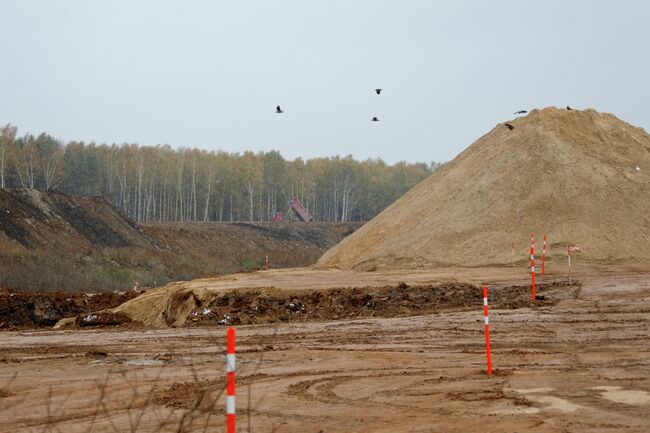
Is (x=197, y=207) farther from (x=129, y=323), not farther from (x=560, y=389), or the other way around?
(x=560, y=389)

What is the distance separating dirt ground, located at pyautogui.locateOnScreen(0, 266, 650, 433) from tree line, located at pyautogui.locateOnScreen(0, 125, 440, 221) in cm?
7477

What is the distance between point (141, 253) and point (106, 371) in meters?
44.1

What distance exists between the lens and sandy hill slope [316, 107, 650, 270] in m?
32.6

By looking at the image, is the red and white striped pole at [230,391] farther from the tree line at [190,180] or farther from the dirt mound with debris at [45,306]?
the tree line at [190,180]

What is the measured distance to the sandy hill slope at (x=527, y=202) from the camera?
3262 centimetres

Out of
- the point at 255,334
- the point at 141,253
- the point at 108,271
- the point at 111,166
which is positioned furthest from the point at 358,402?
the point at 111,166

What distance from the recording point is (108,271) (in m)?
49.8

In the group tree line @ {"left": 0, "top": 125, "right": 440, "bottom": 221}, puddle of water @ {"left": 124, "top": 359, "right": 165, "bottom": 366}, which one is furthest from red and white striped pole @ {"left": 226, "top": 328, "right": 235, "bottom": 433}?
tree line @ {"left": 0, "top": 125, "right": 440, "bottom": 221}

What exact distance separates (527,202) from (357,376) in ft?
77.6

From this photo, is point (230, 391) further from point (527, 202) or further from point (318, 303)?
point (527, 202)

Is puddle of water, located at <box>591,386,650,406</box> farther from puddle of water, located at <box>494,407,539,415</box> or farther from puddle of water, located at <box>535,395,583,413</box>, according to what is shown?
puddle of water, located at <box>494,407,539,415</box>

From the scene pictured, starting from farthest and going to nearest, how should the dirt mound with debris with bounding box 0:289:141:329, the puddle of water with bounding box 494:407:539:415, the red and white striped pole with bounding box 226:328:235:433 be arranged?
the dirt mound with debris with bounding box 0:289:141:329 → the puddle of water with bounding box 494:407:539:415 → the red and white striped pole with bounding box 226:328:235:433

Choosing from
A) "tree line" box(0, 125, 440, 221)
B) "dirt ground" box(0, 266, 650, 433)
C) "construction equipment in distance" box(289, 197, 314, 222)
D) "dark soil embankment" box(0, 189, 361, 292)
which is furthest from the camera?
"construction equipment in distance" box(289, 197, 314, 222)

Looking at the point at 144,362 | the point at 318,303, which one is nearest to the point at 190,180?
the point at 318,303
